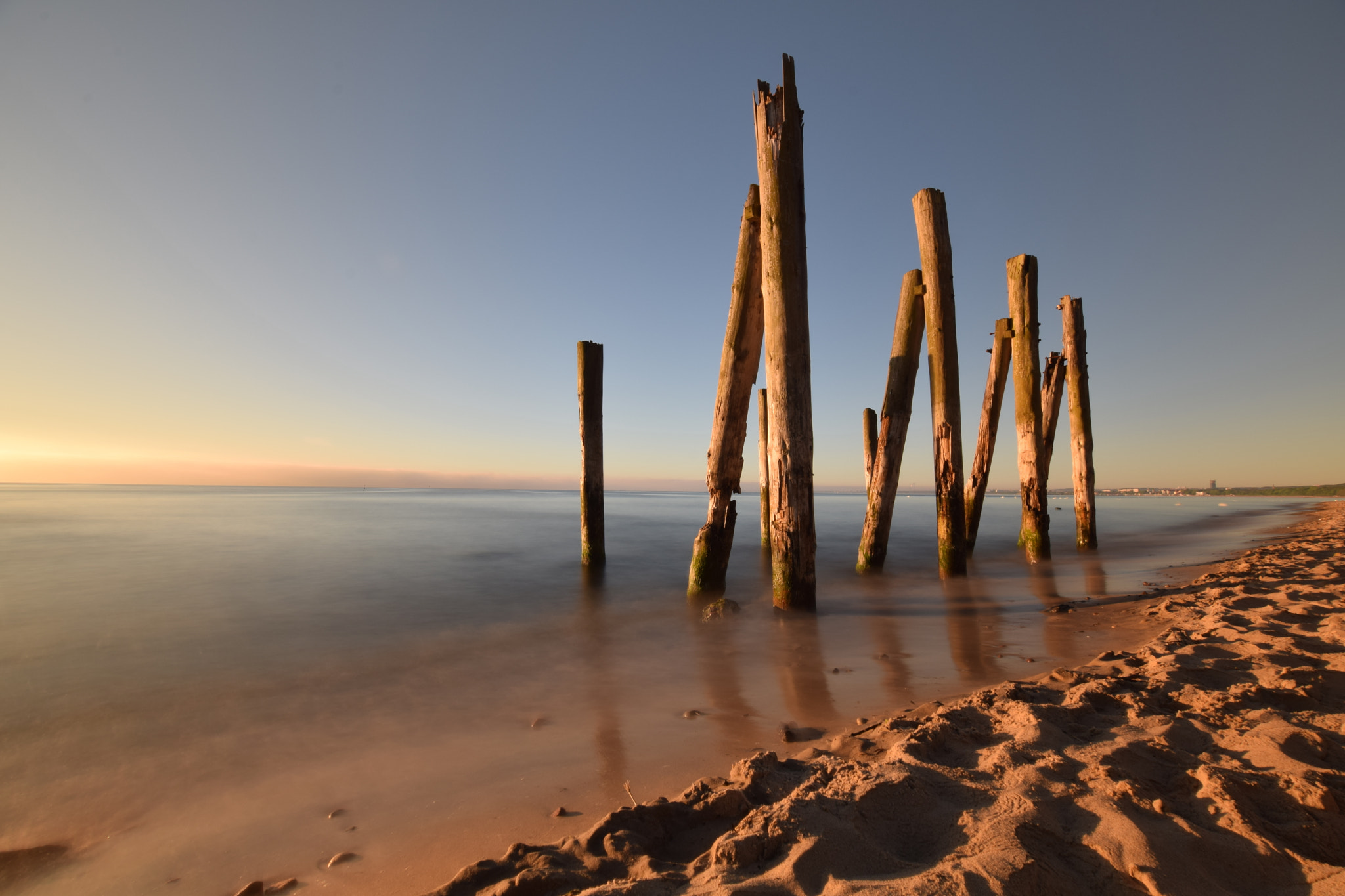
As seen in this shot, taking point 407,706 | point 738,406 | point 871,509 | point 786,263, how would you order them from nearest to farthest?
1. point 407,706
2. point 786,263
3. point 738,406
4. point 871,509

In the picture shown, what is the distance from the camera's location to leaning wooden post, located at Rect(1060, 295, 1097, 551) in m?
9.92

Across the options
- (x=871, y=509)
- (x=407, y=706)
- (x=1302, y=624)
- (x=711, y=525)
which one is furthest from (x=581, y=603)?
(x=1302, y=624)

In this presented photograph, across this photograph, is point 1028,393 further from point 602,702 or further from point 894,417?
point 602,702

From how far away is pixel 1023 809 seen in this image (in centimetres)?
164

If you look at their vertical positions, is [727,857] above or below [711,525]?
below

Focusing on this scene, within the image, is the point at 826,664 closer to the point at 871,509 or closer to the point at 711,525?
the point at 711,525

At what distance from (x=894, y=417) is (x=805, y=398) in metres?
2.91

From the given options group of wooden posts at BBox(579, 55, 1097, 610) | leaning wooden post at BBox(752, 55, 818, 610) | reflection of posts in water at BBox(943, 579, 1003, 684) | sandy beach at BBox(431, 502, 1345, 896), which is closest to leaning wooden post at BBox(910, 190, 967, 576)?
group of wooden posts at BBox(579, 55, 1097, 610)

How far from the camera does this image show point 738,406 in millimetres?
6383

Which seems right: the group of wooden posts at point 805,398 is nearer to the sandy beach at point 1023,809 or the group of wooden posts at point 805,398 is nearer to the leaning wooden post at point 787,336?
the leaning wooden post at point 787,336

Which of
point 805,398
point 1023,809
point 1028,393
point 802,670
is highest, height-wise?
point 1028,393

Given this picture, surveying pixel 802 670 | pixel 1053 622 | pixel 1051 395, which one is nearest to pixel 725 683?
pixel 802 670

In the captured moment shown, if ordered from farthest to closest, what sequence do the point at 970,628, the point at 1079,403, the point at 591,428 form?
the point at 1079,403
the point at 591,428
the point at 970,628

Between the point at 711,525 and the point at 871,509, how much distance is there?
2.71 m
